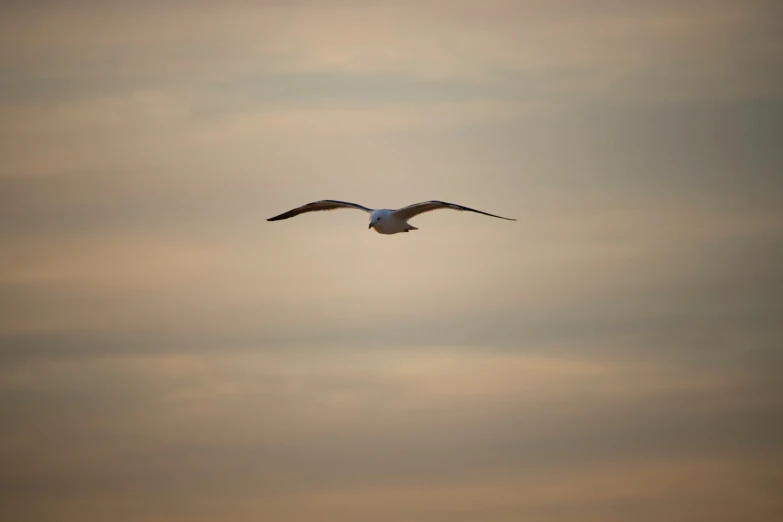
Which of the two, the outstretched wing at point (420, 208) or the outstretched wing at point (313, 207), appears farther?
the outstretched wing at point (313, 207)

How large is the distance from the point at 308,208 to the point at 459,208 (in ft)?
25.9

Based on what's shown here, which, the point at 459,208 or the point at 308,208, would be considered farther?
the point at 308,208

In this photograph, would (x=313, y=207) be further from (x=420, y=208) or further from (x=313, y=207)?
(x=420, y=208)

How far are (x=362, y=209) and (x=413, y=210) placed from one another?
9.20 feet

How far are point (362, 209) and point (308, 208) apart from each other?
2836 mm

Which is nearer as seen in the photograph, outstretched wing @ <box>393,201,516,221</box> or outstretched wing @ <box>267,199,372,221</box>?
outstretched wing @ <box>393,201,516,221</box>

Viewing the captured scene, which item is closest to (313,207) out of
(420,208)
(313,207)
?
(313,207)

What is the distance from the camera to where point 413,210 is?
75.8 meters

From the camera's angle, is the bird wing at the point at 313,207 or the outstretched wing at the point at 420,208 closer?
the outstretched wing at the point at 420,208

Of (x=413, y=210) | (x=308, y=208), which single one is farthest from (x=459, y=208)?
(x=308, y=208)

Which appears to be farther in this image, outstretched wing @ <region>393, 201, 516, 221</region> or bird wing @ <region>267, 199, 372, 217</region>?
bird wing @ <region>267, 199, 372, 217</region>

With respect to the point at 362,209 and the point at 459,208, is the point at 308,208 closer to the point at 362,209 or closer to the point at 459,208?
the point at 362,209

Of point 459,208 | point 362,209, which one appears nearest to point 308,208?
Answer: point 362,209

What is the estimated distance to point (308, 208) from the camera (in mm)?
79562
